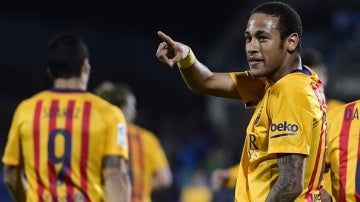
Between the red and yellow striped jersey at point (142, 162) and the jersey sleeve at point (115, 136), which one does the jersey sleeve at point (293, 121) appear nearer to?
the jersey sleeve at point (115, 136)

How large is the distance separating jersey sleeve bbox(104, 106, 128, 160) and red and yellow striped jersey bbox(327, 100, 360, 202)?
122 cm

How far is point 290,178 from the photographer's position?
3451mm

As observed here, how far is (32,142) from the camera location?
15.6ft

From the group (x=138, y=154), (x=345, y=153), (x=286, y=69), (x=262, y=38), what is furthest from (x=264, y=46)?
(x=138, y=154)

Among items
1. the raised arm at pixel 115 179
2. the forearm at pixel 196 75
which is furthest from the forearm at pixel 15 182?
the forearm at pixel 196 75

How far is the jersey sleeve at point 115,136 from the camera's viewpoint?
185 inches

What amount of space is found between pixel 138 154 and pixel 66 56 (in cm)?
220

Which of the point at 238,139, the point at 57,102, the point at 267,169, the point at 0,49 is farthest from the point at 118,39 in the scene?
the point at 267,169

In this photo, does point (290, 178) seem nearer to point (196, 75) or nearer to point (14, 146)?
point (196, 75)

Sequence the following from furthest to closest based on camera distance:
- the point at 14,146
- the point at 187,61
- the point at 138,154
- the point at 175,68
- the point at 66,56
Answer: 1. the point at 175,68
2. the point at 138,154
3. the point at 66,56
4. the point at 14,146
5. the point at 187,61

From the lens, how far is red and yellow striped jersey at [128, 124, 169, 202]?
6828 mm

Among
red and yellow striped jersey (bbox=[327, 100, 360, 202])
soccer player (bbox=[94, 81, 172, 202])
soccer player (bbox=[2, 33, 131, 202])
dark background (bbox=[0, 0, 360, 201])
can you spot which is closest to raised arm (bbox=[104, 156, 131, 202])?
soccer player (bbox=[2, 33, 131, 202])

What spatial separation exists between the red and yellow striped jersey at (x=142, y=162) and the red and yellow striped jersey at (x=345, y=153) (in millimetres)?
2867

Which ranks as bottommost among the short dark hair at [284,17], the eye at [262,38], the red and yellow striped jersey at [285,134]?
the red and yellow striped jersey at [285,134]
